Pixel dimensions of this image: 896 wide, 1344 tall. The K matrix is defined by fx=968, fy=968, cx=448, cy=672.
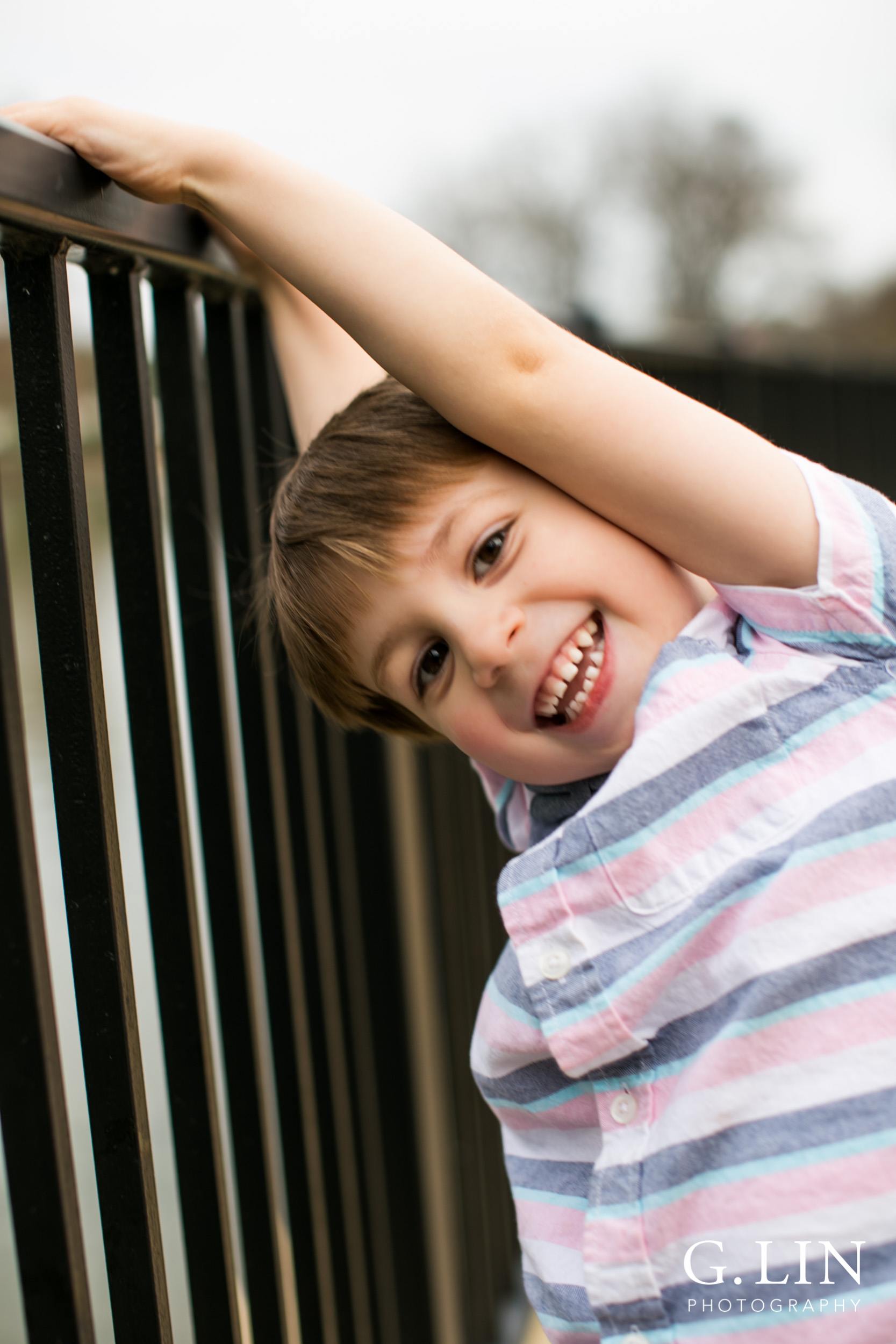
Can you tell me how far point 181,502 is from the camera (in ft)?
3.52

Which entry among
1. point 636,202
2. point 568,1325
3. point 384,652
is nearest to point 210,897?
point 384,652

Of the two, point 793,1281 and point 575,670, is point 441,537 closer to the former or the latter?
point 575,670

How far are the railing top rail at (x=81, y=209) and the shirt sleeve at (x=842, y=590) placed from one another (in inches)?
24.3

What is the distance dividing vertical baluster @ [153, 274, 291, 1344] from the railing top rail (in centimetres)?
10

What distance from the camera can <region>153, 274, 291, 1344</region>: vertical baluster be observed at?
1042 mm

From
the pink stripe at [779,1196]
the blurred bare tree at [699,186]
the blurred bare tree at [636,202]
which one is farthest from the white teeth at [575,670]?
the blurred bare tree at [699,186]

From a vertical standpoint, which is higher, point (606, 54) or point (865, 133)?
point (606, 54)

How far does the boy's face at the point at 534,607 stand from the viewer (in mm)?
927

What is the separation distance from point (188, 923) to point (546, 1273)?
0.47 meters

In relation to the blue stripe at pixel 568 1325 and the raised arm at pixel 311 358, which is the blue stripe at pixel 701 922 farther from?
the raised arm at pixel 311 358

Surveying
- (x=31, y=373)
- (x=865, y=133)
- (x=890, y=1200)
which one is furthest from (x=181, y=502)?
(x=865, y=133)

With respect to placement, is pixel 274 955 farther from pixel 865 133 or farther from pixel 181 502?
pixel 865 133

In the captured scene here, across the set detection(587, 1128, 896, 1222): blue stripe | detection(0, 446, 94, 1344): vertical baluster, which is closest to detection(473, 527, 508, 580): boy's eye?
detection(0, 446, 94, 1344): vertical baluster

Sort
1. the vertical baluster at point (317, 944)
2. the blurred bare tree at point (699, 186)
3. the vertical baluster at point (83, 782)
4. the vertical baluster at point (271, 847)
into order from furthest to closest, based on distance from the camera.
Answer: the blurred bare tree at point (699, 186)
the vertical baluster at point (317, 944)
the vertical baluster at point (271, 847)
the vertical baluster at point (83, 782)
